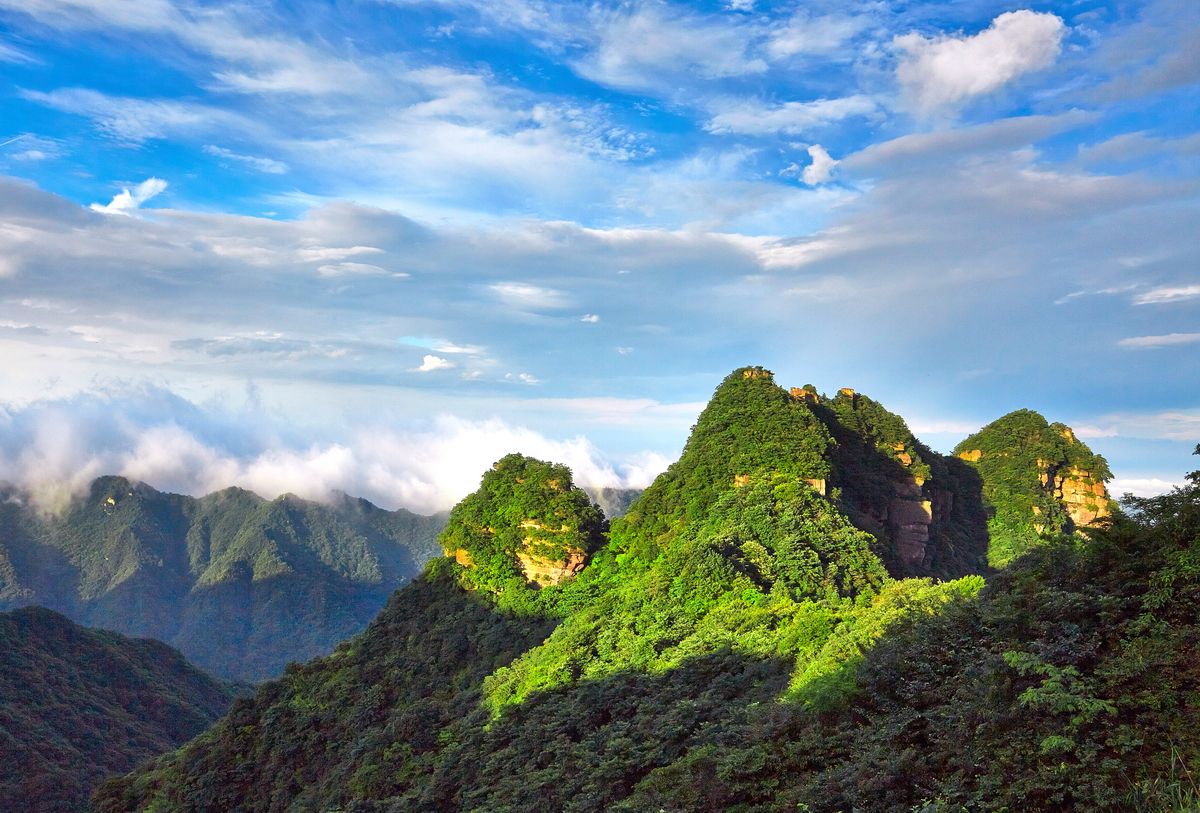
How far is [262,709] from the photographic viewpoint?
152 ft

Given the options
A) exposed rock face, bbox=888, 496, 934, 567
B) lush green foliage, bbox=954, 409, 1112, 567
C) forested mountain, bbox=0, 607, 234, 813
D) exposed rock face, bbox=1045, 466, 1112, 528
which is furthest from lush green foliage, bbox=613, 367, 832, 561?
forested mountain, bbox=0, 607, 234, 813

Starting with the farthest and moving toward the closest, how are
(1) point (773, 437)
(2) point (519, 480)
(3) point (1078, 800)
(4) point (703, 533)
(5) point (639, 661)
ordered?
(2) point (519, 480), (1) point (773, 437), (4) point (703, 533), (5) point (639, 661), (3) point (1078, 800)

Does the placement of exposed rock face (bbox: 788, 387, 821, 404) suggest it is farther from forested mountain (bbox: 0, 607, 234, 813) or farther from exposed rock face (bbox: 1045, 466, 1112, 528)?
forested mountain (bbox: 0, 607, 234, 813)

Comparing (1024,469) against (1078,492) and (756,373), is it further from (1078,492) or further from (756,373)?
(756,373)

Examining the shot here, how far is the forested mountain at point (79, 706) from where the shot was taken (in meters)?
58.7

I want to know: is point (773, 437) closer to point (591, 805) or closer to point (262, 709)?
point (591, 805)

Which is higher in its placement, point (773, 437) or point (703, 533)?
point (773, 437)

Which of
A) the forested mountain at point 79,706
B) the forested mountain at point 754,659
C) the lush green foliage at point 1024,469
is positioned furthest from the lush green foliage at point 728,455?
the forested mountain at point 79,706

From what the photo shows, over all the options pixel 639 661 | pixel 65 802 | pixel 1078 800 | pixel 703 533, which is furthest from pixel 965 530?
pixel 65 802

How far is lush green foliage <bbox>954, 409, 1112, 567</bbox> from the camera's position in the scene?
204 feet

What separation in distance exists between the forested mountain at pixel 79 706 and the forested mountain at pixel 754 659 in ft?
59.4

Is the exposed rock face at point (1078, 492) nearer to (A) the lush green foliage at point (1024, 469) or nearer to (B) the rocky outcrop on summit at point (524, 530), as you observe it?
(A) the lush green foliage at point (1024, 469)

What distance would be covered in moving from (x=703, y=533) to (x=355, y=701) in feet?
64.8

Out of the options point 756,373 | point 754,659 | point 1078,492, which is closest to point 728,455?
point 756,373
